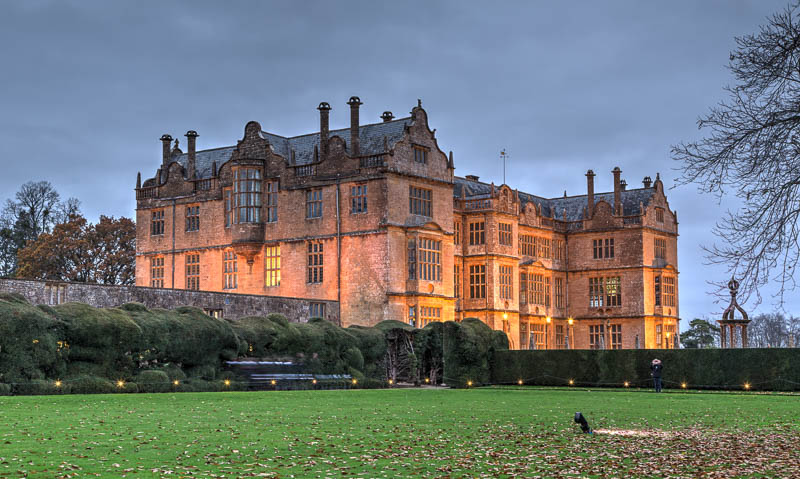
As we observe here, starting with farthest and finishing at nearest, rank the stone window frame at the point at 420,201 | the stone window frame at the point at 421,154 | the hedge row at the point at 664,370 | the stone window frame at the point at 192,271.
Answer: the stone window frame at the point at 192,271 → the stone window frame at the point at 421,154 → the stone window frame at the point at 420,201 → the hedge row at the point at 664,370

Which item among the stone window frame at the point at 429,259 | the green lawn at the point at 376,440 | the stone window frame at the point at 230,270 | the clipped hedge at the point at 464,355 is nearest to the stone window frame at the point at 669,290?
the stone window frame at the point at 429,259

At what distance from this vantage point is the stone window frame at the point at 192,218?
191ft

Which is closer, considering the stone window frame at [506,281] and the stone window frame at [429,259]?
the stone window frame at [429,259]

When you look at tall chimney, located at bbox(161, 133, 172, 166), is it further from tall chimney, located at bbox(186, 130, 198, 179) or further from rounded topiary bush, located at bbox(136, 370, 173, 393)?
rounded topiary bush, located at bbox(136, 370, 173, 393)

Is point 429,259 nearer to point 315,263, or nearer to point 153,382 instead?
point 315,263

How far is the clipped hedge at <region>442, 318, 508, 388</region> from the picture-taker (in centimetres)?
4500

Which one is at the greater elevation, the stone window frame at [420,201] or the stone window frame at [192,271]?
the stone window frame at [420,201]

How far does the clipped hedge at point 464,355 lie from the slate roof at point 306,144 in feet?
Result: 35.9

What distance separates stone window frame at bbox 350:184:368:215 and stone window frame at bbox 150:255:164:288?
48.0ft

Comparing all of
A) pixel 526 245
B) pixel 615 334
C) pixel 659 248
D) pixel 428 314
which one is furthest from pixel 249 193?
pixel 659 248

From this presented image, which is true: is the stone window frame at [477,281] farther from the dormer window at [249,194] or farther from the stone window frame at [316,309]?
the dormer window at [249,194]

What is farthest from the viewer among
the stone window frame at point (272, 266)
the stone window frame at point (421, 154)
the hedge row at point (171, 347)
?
the stone window frame at point (272, 266)

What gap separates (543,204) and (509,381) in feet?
96.3

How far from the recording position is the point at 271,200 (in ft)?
179
